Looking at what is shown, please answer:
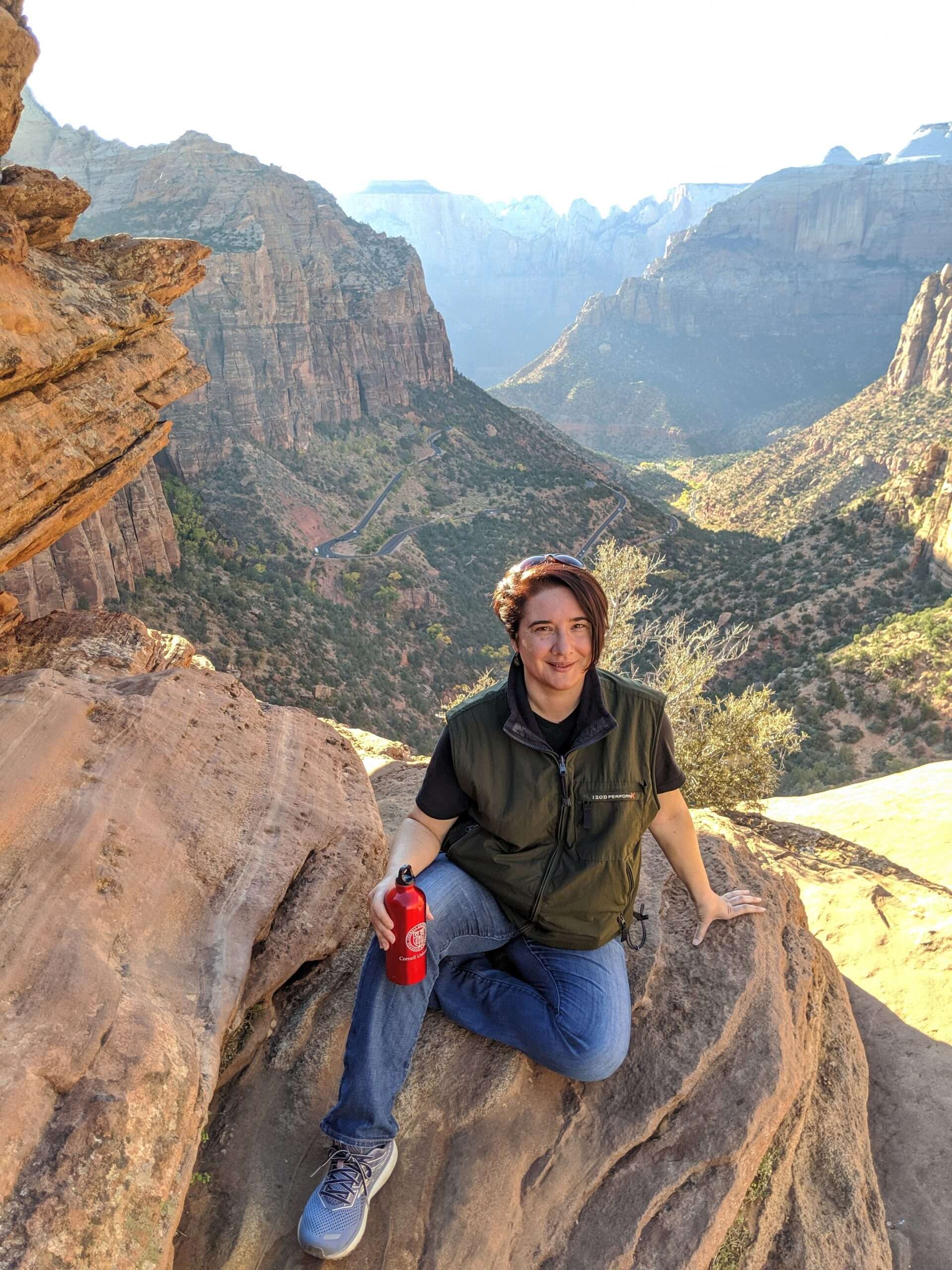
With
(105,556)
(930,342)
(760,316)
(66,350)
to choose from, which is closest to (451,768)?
(66,350)

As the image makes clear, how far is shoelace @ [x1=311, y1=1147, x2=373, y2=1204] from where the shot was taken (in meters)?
3.36

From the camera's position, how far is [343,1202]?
3338 millimetres

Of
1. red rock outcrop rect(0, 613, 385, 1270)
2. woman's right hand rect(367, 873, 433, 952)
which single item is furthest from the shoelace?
woman's right hand rect(367, 873, 433, 952)

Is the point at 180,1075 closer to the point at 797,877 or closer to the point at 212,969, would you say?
the point at 212,969

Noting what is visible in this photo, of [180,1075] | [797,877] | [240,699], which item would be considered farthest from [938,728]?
[180,1075]

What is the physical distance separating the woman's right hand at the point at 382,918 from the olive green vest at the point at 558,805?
513mm

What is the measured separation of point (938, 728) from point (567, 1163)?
22734 mm

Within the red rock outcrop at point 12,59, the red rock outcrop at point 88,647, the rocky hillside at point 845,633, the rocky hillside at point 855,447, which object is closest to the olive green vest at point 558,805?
the red rock outcrop at point 88,647

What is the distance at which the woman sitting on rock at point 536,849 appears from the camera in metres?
3.70

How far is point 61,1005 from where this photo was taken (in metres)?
3.45

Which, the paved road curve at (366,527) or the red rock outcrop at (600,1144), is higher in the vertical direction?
the red rock outcrop at (600,1144)

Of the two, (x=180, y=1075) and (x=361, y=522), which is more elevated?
(x=180, y=1075)

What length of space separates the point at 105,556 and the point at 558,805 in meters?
20.8

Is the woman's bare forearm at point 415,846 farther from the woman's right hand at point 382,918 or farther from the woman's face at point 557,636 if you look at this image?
the woman's face at point 557,636
